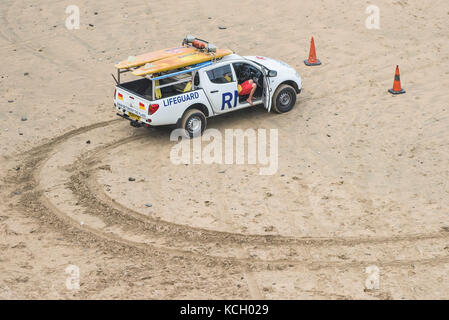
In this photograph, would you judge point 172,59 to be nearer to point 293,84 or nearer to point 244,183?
point 293,84

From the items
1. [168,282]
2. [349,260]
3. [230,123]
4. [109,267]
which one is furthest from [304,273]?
[230,123]

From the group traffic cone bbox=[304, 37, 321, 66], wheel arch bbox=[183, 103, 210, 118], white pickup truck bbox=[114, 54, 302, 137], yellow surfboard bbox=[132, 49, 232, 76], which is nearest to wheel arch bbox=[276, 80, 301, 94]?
white pickup truck bbox=[114, 54, 302, 137]

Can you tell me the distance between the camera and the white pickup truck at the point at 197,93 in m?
14.4

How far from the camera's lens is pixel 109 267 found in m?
10.5

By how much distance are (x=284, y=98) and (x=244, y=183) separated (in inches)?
147

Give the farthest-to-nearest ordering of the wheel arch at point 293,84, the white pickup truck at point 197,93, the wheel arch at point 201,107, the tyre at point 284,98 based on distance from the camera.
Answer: the wheel arch at point 293,84 < the tyre at point 284,98 < the wheel arch at point 201,107 < the white pickup truck at point 197,93

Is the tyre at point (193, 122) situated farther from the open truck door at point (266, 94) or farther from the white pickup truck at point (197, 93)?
the open truck door at point (266, 94)

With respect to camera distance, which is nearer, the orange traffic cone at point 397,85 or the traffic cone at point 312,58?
the orange traffic cone at point 397,85

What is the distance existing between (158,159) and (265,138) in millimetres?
2463

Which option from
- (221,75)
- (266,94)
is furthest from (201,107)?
(266,94)

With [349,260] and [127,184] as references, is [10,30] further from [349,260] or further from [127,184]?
[349,260]

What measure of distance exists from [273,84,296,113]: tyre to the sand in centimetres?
38

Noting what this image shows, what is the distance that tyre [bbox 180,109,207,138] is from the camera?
1472cm

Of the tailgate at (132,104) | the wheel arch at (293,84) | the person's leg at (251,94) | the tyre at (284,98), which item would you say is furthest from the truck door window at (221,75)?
the tailgate at (132,104)
